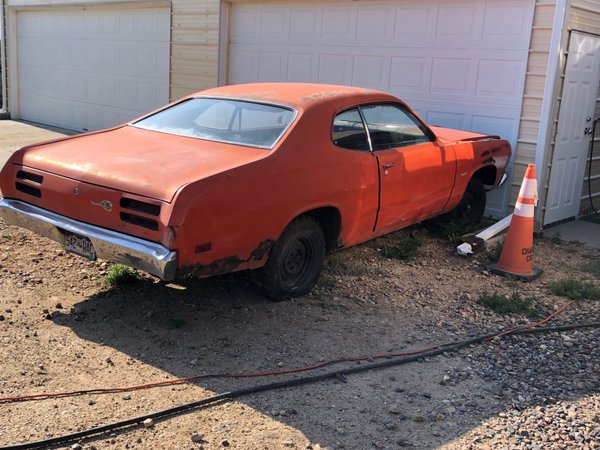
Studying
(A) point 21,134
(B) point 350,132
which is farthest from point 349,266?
(A) point 21,134

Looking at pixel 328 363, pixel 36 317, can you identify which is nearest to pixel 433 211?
pixel 328 363

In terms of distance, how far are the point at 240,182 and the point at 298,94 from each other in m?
1.45

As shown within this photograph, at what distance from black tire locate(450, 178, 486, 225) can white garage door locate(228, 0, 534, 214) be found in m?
0.68

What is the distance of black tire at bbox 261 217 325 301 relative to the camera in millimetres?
4855

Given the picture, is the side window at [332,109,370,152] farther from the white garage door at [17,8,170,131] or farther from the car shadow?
the white garage door at [17,8,170,131]

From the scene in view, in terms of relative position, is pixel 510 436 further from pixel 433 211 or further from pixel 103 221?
pixel 433 211

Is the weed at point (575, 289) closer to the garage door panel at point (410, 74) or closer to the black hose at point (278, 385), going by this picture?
the black hose at point (278, 385)

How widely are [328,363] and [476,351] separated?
1068 millimetres

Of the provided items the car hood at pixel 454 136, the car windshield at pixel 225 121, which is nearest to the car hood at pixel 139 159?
the car windshield at pixel 225 121

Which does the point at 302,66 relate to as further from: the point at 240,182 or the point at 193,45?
the point at 240,182

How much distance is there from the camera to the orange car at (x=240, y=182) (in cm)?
415

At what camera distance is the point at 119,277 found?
206 inches

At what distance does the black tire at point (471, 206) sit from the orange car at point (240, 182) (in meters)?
1.01

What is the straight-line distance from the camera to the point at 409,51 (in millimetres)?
8773
